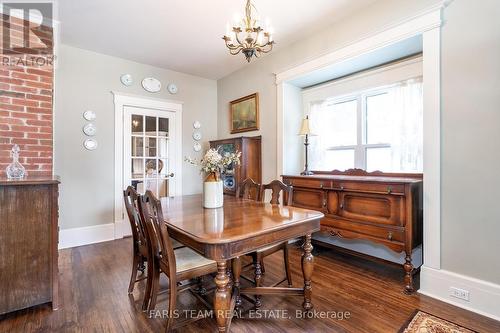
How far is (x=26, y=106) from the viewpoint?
8.39 ft

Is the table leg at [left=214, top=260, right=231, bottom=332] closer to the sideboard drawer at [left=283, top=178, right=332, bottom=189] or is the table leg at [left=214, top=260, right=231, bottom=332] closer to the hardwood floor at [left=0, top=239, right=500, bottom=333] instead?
the hardwood floor at [left=0, top=239, right=500, bottom=333]

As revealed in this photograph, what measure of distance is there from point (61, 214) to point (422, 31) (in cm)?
484

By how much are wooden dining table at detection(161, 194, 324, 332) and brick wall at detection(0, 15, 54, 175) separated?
1580mm

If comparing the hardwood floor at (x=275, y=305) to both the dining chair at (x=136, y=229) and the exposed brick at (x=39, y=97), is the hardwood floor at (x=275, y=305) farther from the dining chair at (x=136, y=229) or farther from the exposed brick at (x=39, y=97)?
the exposed brick at (x=39, y=97)

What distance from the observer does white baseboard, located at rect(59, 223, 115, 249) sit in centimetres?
356

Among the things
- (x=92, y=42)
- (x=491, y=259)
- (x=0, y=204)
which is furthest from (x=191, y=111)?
(x=491, y=259)

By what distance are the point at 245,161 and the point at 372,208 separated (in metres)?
2.05

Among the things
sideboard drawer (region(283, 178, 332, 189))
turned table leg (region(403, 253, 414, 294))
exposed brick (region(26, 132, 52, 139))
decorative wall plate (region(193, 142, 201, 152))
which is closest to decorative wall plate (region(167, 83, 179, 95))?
decorative wall plate (region(193, 142, 201, 152))

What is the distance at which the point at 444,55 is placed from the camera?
84.7 inches

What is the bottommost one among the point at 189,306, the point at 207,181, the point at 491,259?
the point at 189,306

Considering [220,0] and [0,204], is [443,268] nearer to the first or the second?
[220,0]

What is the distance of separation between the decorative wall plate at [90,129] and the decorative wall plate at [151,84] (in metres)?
1.04

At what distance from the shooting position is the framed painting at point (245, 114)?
13.7ft

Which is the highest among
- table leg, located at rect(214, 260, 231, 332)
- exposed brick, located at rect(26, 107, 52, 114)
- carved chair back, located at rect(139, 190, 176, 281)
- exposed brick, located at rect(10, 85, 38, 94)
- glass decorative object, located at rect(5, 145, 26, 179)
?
exposed brick, located at rect(10, 85, 38, 94)
